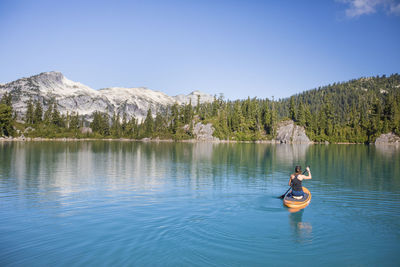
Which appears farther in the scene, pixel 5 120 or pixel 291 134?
pixel 291 134

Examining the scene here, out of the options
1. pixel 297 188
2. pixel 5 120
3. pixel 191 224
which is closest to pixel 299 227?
pixel 297 188

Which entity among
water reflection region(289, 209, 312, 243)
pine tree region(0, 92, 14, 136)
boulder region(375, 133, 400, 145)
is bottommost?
water reflection region(289, 209, 312, 243)

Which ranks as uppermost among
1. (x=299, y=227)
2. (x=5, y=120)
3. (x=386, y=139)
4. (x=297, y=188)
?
(x=5, y=120)

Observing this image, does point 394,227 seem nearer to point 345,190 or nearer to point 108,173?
point 345,190

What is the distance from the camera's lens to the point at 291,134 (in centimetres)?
18938

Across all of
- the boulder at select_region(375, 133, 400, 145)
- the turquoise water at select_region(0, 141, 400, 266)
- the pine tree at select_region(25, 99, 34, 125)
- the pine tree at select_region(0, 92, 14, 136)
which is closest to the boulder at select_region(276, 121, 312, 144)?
the boulder at select_region(375, 133, 400, 145)

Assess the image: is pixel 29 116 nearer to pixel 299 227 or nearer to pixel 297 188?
pixel 297 188

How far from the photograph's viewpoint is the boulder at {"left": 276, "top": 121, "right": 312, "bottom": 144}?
186625 mm

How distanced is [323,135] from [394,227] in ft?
606

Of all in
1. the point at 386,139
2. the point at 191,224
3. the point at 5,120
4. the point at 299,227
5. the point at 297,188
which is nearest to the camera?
the point at 299,227

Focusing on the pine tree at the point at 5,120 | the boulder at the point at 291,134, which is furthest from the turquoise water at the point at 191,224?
the boulder at the point at 291,134

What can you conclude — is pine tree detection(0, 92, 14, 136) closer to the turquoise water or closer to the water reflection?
the turquoise water

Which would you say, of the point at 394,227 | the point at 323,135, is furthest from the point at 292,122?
the point at 394,227

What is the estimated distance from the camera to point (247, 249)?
46.6 feet
